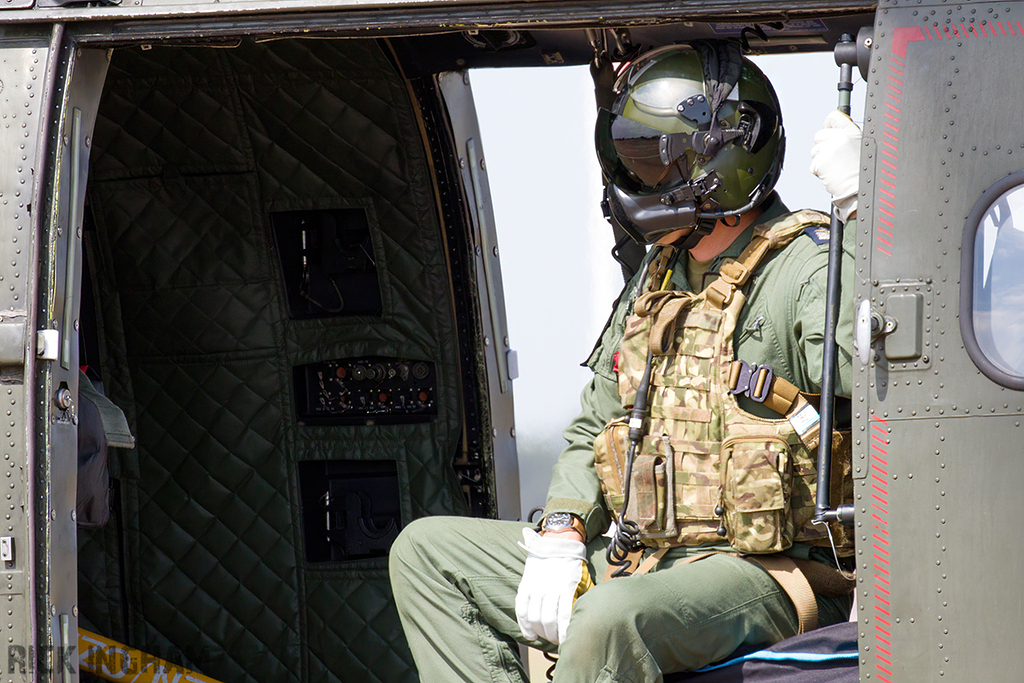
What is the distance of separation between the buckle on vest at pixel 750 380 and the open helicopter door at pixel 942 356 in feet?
1.09

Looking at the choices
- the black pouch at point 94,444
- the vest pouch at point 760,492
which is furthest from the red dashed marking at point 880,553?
the black pouch at point 94,444

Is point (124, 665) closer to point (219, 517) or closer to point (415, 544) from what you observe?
point (219, 517)

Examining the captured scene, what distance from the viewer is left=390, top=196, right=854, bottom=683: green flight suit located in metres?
2.15

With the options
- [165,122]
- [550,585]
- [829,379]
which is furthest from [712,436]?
[165,122]

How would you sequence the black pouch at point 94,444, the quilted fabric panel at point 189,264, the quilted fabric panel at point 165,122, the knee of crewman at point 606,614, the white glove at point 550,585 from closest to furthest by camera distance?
1. the knee of crewman at point 606,614
2. the white glove at point 550,585
3. the black pouch at point 94,444
4. the quilted fabric panel at point 165,122
5. the quilted fabric panel at point 189,264

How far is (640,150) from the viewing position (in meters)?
2.51

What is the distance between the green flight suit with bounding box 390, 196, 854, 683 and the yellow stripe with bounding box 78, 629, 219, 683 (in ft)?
4.24

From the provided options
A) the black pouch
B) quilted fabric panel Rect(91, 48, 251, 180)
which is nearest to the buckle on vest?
the black pouch

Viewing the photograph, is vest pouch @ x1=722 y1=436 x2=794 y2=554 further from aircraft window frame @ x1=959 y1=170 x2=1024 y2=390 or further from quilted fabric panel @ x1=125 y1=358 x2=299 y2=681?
quilted fabric panel @ x1=125 y1=358 x2=299 y2=681

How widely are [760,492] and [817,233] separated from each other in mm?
582

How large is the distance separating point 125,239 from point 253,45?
0.79 meters

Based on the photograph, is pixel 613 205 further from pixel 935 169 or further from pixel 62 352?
pixel 62 352

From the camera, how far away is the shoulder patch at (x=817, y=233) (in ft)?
7.83

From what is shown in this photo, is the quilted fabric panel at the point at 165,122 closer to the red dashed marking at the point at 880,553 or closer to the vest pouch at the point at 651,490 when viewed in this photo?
the vest pouch at the point at 651,490
